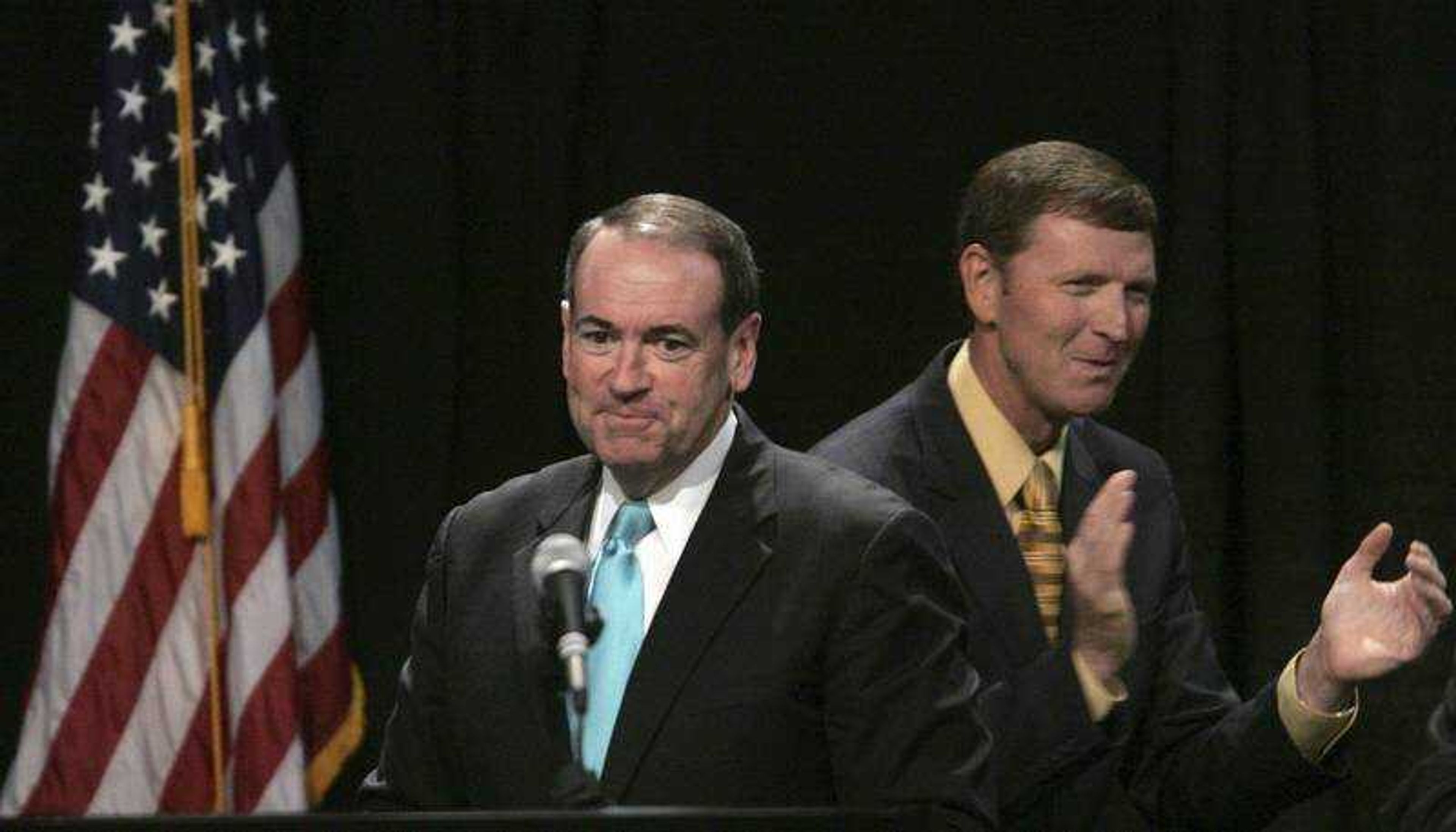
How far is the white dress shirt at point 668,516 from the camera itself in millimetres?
2994

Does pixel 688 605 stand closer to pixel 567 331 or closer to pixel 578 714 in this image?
pixel 567 331

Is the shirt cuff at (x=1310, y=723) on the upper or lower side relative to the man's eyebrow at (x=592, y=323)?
lower

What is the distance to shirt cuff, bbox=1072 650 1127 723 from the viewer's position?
3086 mm

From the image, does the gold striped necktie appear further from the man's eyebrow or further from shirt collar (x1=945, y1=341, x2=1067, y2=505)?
the man's eyebrow

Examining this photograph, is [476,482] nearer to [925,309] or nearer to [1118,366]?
[925,309]

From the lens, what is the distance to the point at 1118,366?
11.9 ft

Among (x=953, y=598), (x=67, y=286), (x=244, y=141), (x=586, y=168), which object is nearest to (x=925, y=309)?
(x=586, y=168)

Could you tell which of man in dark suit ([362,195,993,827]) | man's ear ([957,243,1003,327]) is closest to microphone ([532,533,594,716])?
man in dark suit ([362,195,993,827])

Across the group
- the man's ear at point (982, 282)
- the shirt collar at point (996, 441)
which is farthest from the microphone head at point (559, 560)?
the man's ear at point (982, 282)

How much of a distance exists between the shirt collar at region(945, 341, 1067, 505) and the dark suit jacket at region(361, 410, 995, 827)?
0.52 metres

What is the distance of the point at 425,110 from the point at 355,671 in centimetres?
129

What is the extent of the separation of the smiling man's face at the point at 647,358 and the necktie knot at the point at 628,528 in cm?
3

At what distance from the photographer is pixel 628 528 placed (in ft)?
9.96

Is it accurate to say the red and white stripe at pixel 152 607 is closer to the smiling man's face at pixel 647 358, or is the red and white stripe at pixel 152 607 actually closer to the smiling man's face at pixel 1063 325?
the smiling man's face at pixel 1063 325
